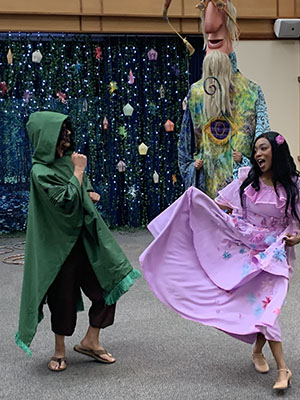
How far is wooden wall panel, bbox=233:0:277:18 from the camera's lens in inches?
286

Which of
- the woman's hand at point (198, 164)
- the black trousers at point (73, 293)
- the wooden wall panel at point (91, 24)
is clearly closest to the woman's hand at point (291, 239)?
the black trousers at point (73, 293)

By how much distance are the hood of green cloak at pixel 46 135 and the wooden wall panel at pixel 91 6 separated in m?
4.32

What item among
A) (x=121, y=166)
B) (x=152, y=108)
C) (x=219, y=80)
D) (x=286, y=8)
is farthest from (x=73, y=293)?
(x=286, y=8)

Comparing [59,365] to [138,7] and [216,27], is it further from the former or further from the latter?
[138,7]

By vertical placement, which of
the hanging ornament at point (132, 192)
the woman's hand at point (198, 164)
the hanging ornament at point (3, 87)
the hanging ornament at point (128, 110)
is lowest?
the hanging ornament at point (132, 192)

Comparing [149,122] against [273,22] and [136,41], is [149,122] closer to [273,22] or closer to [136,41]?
[136,41]

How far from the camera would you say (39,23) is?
696 centimetres

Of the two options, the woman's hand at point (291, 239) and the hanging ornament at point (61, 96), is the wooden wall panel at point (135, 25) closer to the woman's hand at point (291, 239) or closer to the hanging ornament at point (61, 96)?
the hanging ornament at point (61, 96)

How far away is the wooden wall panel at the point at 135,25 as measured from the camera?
7113 millimetres

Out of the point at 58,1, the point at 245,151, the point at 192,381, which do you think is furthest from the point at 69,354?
the point at 58,1

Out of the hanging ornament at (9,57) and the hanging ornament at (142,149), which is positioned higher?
the hanging ornament at (9,57)

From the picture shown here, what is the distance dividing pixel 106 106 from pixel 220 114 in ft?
11.3

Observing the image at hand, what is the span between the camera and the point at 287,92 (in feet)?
24.8

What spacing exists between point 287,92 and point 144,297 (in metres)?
4.06
